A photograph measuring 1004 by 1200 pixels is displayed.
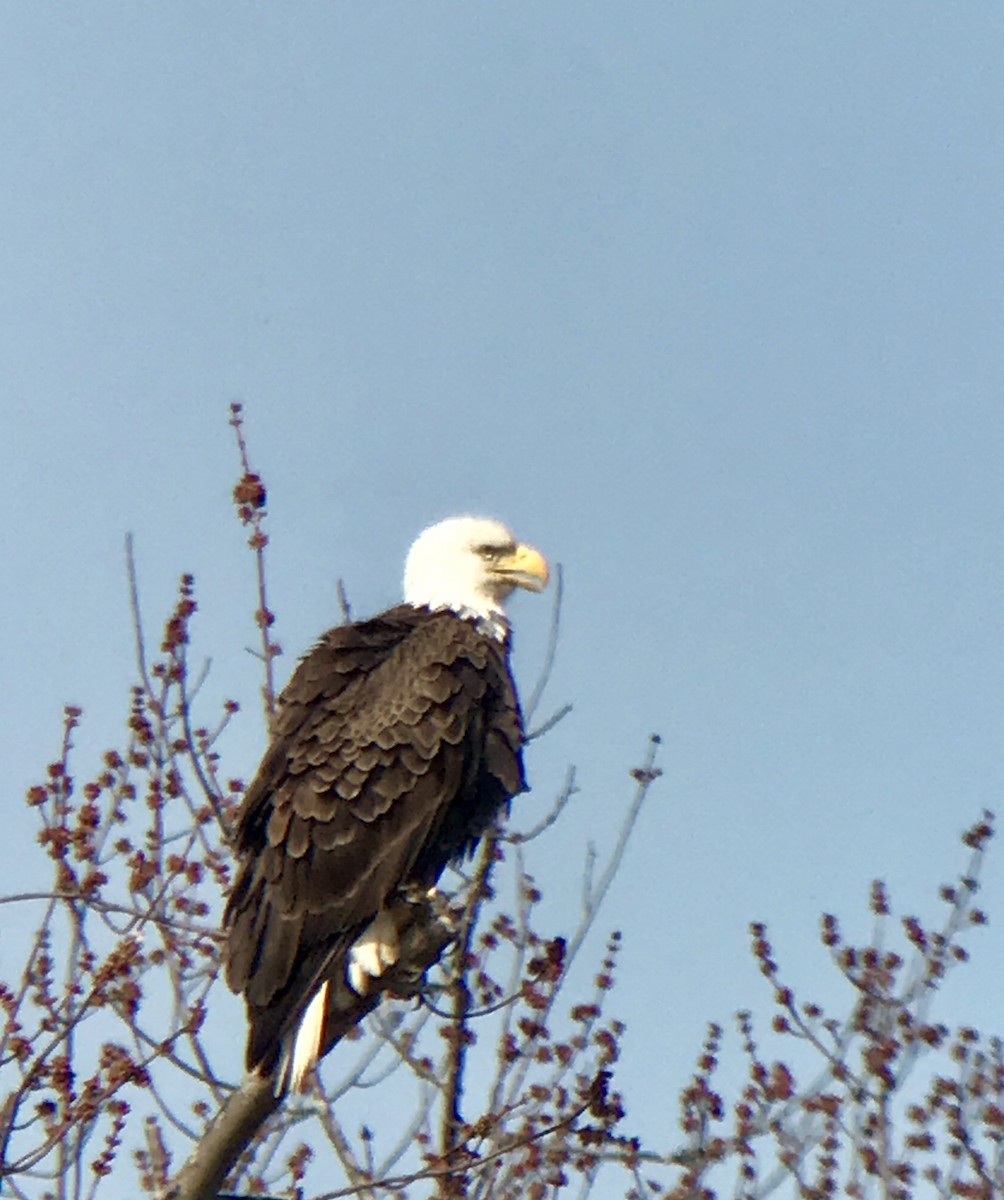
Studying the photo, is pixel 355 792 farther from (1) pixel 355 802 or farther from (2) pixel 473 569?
(2) pixel 473 569

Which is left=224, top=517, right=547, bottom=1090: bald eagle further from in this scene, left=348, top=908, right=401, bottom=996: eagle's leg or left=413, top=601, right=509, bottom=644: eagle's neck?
left=413, top=601, right=509, bottom=644: eagle's neck

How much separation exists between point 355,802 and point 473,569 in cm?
153

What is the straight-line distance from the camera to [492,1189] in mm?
5777

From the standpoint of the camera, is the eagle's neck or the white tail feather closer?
the white tail feather

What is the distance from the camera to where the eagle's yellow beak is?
296 inches

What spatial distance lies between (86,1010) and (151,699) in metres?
1.21

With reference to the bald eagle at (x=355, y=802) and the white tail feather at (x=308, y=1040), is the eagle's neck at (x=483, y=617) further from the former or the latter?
the white tail feather at (x=308, y=1040)

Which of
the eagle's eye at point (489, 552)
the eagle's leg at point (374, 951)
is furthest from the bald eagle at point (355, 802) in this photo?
the eagle's eye at point (489, 552)

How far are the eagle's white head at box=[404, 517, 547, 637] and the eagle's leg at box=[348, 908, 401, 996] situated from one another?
1552 millimetres

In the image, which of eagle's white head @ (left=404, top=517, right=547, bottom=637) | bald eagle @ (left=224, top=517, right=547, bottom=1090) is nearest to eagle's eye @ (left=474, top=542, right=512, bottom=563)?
eagle's white head @ (left=404, top=517, right=547, bottom=637)

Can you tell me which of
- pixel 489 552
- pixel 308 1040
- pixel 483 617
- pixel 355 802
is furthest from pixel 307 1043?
pixel 489 552

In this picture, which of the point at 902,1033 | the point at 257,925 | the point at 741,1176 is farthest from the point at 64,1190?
the point at 902,1033

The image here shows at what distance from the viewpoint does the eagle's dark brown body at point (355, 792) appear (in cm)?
590

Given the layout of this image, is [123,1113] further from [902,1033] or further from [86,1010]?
[902,1033]
